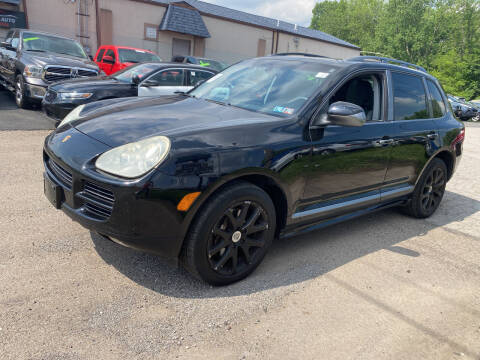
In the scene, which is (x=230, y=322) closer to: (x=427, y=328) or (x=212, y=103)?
(x=427, y=328)

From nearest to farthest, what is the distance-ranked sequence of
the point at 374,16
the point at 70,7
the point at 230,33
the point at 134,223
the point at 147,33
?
the point at 134,223, the point at 70,7, the point at 147,33, the point at 230,33, the point at 374,16

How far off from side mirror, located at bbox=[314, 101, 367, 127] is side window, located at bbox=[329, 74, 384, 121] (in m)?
0.44

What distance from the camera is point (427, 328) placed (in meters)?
2.81

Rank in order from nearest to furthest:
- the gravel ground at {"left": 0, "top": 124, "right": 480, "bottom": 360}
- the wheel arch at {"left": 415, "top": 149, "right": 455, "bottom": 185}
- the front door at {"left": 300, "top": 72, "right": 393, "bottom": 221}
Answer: the gravel ground at {"left": 0, "top": 124, "right": 480, "bottom": 360}
the front door at {"left": 300, "top": 72, "right": 393, "bottom": 221}
the wheel arch at {"left": 415, "top": 149, "right": 455, "bottom": 185}

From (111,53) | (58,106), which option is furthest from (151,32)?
(58,106)

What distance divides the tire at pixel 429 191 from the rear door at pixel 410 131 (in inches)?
8.8

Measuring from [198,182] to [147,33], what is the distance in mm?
22487

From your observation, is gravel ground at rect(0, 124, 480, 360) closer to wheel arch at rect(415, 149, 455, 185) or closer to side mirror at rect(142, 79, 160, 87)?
wheel arch at rect(415, 149, 455, 185)

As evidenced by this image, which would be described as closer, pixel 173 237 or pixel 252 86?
pixel 173 237

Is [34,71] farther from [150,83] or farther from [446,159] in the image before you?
[446,159]

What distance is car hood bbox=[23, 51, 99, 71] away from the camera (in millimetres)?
8570

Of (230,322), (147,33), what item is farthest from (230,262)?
(147,33)

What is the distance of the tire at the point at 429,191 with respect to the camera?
187 inches

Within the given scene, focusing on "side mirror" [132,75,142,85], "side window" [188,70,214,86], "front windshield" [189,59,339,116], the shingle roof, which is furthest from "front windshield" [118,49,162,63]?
"front windshield" [189,59,339,116]
